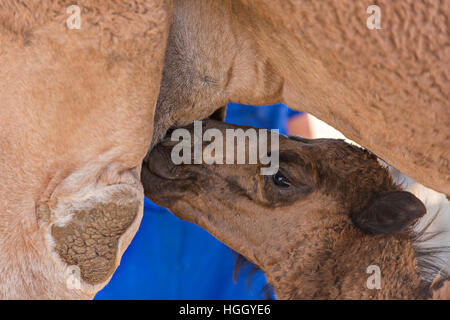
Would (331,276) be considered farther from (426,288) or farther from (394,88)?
(394,88)

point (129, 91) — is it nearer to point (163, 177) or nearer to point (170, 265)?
point (163, 177)

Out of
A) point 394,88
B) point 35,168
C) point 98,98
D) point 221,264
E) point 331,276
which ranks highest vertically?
point 394,88

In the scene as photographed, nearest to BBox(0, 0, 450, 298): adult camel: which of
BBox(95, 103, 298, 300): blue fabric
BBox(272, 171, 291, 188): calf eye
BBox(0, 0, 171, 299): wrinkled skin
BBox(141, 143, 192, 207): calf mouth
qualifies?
BBox(0, 0, 171, 299): wrinkled skin

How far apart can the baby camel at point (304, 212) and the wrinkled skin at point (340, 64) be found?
11.0 inches

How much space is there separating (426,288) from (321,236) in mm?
255

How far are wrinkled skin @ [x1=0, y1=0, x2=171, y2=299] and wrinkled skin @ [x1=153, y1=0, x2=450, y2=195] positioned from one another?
14 centimetres

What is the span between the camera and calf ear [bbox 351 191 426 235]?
1066mm

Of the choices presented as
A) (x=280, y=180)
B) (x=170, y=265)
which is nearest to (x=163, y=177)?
(x=280, y=180)

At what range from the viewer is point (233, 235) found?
1207mm

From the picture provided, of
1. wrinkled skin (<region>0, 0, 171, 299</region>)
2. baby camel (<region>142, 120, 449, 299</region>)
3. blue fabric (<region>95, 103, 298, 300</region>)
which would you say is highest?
wrinkled skin (<region>0, 0, 171, 299</region>)

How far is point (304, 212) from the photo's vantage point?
1184 millimetres

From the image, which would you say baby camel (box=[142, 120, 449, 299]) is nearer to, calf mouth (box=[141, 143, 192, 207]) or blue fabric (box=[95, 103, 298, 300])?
calf mouth (box=[141, 143, 192, 207])

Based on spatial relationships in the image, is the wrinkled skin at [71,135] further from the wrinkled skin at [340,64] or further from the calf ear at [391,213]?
the calf ear at [391,213]

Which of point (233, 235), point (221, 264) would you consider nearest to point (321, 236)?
point (233, 235)
